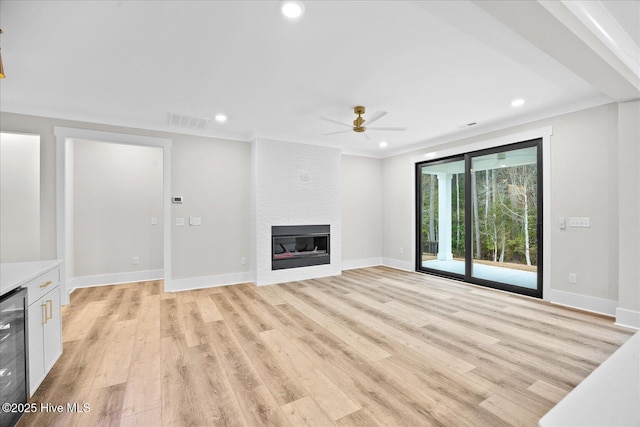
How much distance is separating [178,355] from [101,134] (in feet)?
11.1

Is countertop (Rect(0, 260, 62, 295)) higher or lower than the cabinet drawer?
higher

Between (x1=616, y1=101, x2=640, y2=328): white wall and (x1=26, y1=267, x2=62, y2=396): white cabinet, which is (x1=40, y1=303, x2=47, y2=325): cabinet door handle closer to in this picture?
(x1=26, y1=267, x2=62, y2=396): white cabinet

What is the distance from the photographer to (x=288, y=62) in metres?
2.67

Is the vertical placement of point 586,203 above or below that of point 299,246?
above

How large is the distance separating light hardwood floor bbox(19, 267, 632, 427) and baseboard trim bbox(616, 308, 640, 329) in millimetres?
138

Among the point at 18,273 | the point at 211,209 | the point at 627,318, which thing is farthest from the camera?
the point at 211,209

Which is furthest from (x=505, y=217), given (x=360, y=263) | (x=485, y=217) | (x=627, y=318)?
(x=360, y=263)

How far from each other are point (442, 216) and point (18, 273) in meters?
5.57

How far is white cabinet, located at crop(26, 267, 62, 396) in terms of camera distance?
1853 mm

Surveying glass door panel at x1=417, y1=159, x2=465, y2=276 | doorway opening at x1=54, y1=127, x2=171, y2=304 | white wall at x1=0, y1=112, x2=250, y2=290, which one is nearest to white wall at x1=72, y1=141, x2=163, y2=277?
doorway opening at x1=54, y1=127, x2=171, y2=304

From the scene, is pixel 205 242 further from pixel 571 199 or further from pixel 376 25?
pixel 571 199

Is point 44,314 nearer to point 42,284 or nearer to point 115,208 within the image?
point 42,284

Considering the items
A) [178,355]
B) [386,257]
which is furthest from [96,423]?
[386,257]

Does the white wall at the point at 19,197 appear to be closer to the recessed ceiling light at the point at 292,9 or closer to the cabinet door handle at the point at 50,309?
the cabinet door handle at the point at 50,309
